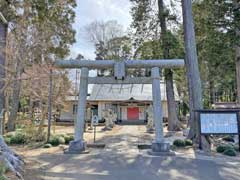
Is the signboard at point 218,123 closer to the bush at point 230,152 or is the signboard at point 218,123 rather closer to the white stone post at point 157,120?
the bush at point 230,152

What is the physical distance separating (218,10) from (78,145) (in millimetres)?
12012

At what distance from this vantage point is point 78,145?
1038 centimetres

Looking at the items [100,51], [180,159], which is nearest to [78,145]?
[180,159]

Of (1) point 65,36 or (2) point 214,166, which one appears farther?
(1) point 65,36

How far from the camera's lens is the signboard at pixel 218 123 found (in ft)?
36.2

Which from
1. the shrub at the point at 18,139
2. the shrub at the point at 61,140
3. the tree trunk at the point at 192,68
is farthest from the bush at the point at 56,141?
the tree trunk at the point at 192,68

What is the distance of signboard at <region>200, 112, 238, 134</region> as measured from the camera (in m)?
11.0

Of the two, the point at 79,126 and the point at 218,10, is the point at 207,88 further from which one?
the point at 79,126

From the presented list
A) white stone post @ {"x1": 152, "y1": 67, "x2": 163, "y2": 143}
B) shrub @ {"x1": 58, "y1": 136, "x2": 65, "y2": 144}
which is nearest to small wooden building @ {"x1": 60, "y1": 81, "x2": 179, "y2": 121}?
shrub @ {"x1": 58, "y1": 136, "x2": 65, "y2": 144}

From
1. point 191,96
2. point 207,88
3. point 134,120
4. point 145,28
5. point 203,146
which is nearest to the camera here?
point 203,146

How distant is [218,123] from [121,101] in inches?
759

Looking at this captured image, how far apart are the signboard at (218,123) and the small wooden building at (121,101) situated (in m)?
18.2

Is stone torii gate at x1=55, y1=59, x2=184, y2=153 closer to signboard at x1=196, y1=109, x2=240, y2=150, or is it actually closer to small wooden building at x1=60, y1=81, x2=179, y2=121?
signboard at x1=196, y1=109, x2=240, y2=150

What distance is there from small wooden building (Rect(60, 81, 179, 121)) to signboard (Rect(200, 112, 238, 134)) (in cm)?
1823
